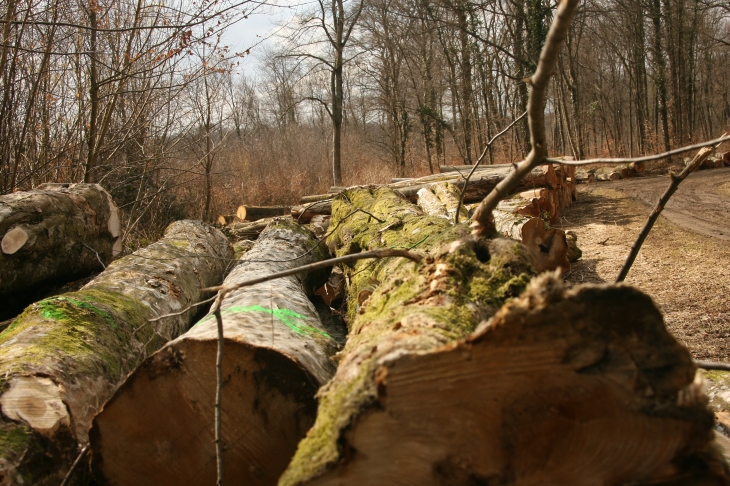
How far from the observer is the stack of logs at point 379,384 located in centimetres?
121

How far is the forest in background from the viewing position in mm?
6922

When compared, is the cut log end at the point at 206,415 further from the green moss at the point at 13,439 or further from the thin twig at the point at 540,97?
the thin twig at the point at 540,97

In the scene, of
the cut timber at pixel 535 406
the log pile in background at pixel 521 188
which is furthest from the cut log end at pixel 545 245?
the cut timber at pixel 535 406

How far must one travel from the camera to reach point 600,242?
752 centimetres

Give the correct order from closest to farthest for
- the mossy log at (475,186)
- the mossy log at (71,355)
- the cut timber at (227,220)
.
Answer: the mossy log at (71,355) < the mossy log at (475,186) < the cut timber at (227,220)

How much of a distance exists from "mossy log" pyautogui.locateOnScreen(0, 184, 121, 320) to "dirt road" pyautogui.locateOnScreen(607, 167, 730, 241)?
7787 millimetres

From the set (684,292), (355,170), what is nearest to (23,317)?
(684,292)

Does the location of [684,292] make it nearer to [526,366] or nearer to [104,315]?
[526,366]

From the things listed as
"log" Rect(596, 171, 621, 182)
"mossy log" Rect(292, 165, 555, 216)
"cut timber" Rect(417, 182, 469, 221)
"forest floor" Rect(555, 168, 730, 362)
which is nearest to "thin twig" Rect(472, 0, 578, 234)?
"forest floor" Rect(555, 168, 730, 362)

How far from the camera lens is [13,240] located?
14.2 feet

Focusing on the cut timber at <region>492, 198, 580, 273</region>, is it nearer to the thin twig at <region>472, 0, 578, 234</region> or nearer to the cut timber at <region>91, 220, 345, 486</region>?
the thin twig at <region>472, 0, 578, 234</region>

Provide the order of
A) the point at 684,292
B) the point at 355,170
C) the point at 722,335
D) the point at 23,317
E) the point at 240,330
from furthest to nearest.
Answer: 1. the point at 355,170
2. the point at 684,292
3. the point at 722,335
4. the point at 23,317
5. the point at 240,330

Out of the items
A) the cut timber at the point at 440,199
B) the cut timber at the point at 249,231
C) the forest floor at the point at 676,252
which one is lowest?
the forest floor at the point at 676,252

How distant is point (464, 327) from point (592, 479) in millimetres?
656
